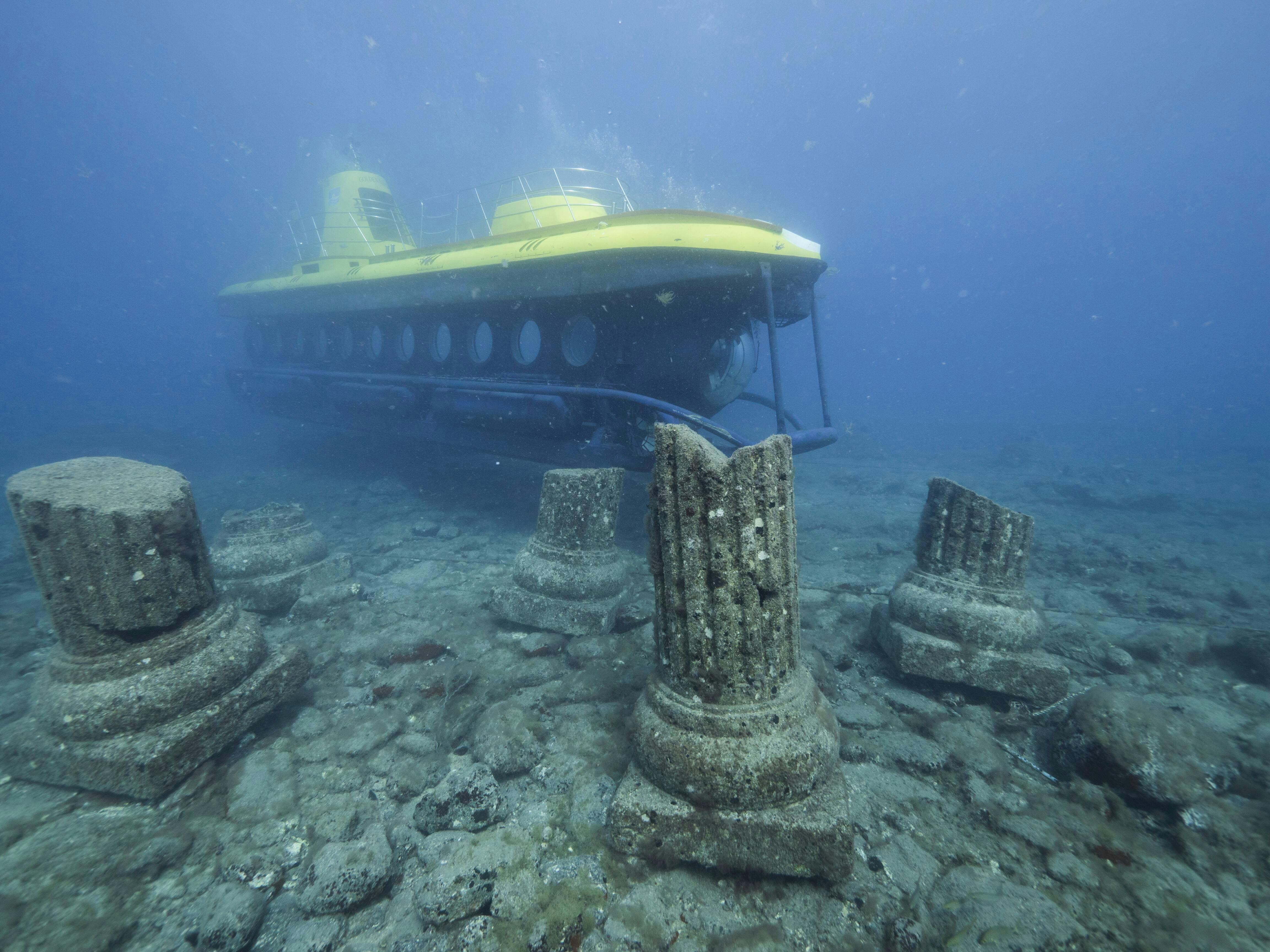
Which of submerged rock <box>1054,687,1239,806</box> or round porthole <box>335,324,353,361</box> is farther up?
round porthole <box>335,324,353,361</box>

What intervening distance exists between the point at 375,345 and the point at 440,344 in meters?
2.00

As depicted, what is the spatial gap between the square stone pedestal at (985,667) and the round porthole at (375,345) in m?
A: 10.0

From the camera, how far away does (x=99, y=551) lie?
2.54 m

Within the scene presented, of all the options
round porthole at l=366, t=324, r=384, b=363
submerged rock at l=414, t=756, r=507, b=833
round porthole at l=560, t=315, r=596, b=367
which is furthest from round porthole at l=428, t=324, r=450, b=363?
submerged rock at l=414, t=756, r=507, b=833

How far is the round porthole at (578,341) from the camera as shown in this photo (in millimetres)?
7387

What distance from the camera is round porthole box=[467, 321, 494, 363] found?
27.6ft

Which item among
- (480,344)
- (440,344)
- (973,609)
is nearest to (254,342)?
(440,344)

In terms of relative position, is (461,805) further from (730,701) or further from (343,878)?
(730,701)

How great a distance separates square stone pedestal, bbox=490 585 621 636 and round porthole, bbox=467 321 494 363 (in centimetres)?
518

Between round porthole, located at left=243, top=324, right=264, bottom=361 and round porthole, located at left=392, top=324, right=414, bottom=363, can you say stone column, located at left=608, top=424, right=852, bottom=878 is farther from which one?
round porthole, located at left=243, top=324, right=264, bottom=361

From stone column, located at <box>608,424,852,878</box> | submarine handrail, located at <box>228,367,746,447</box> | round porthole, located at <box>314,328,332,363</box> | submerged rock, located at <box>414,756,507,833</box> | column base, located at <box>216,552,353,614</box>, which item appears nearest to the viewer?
stone column, located at <box>608,424,852,878</box>

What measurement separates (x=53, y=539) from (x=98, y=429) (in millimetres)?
21148

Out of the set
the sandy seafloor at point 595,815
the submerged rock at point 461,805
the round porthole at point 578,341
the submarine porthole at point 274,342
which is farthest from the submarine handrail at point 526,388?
the submerged rock at point 461,805

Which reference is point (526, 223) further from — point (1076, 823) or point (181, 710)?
point (1076, 823)
